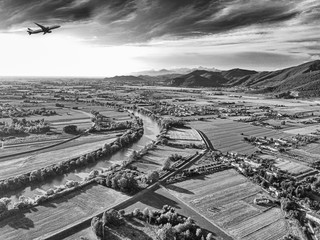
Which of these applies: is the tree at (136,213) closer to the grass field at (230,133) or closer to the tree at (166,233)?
the tree at (166,233)

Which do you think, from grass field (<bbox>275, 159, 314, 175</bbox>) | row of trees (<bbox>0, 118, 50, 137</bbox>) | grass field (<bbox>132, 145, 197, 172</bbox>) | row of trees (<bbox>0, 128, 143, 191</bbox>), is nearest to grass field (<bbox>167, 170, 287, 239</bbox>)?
grass field (<bbox>132, 145, 197, 172</bbox>)

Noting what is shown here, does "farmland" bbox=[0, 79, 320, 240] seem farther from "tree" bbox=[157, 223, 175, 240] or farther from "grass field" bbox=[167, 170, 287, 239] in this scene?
"tree" bbox=[157, 223, 175, 240]

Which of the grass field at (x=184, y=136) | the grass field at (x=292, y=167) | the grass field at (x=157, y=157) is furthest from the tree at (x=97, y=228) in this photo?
the grass field at (x=184, y=136)

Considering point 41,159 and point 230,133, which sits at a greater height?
point 41,159

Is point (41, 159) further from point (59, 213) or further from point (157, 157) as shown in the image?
point (157, 157)

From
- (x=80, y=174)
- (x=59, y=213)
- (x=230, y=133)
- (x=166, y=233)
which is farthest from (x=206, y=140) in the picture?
(x=59, y=213)

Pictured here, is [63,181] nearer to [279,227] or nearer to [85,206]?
[85,206]
